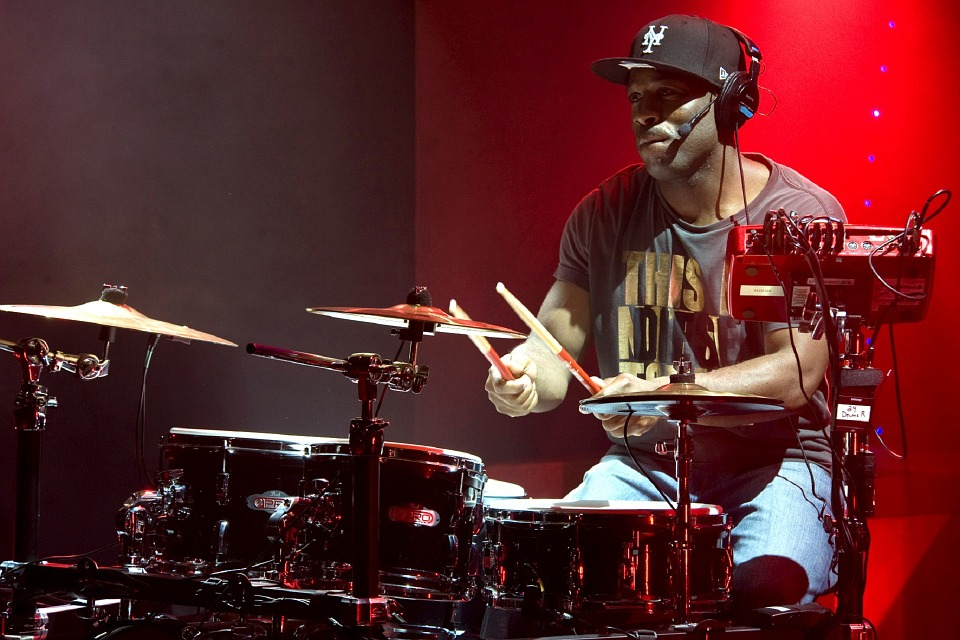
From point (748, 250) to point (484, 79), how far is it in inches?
73.5

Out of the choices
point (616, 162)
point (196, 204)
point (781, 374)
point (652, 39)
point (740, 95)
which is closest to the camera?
point (781, 374)

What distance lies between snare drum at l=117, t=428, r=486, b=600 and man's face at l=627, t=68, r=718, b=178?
1053mm

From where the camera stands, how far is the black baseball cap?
9.05ft

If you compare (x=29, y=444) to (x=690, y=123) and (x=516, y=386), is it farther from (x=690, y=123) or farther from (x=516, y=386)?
(x=690, y=123)

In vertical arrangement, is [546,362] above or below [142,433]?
above

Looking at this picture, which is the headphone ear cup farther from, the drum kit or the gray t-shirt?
the drum kit

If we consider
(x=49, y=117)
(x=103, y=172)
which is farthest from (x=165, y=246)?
(x=49, y=117)

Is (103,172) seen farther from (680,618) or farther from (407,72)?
(680,618)

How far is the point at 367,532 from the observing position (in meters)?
2.13

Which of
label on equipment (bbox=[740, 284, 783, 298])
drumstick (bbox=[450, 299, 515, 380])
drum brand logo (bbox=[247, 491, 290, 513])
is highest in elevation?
label on equipment (bbox=[740, 284, 783, 298])

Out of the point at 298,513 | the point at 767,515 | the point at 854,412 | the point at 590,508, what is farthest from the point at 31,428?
the point at 854,412

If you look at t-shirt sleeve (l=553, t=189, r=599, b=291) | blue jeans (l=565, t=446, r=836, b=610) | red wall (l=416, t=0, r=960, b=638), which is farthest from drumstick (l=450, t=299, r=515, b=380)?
red wall (l=416, t=0, r=960, b=638)

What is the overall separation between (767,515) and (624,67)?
4.47ft

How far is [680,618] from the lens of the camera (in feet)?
7.11
